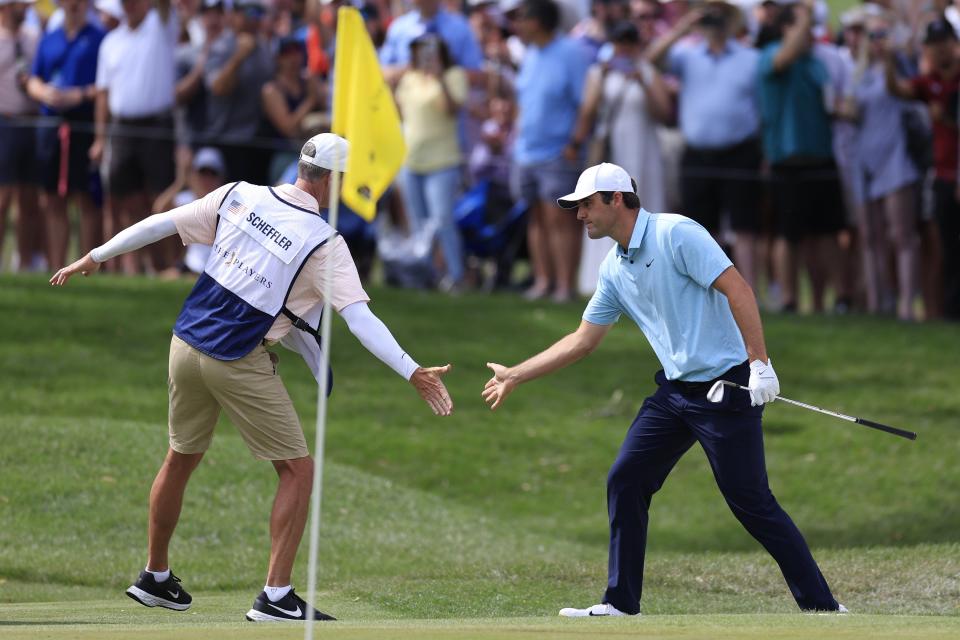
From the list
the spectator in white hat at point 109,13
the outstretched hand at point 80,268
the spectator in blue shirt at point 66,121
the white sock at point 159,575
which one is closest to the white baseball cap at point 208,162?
the spectator in blue shirt at point 66,121

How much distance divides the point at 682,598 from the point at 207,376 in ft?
10.3

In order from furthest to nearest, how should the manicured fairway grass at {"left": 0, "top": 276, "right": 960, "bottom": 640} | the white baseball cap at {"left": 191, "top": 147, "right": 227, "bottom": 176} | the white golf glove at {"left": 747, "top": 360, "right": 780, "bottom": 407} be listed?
1. the white baseball cap at {"left": 191, "top": 147, "right": 227, "bottom": 176}
2. the manicured fairway grass at {"left": 0, "top": 276, "right": 960, "bottom": 640}
3. the white golf glove at {"left": 747, "top": 360, "right": 780, "bottom": 407}

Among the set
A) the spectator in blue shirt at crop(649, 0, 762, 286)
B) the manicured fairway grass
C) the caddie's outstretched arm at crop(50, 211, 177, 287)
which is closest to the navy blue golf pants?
the manicured fairway grass

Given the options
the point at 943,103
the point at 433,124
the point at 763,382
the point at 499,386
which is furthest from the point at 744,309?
the point at 433,124

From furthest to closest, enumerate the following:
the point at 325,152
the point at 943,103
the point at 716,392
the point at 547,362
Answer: the point at 943,103
the point at 547,362
the point at 325,152
the point at 716,392

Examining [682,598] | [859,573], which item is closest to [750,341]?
[682,598]

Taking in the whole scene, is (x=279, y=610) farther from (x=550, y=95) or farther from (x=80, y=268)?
(x=550, y=95)

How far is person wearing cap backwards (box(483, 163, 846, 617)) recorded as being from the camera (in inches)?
335

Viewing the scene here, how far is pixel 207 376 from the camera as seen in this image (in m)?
8.83

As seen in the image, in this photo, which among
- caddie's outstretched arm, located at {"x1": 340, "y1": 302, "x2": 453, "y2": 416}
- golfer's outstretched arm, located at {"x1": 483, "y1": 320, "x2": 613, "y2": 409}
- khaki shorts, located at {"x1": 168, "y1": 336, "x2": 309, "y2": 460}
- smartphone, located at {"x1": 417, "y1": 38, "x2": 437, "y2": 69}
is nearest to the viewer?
caddie's outstretched arm, located at {"x1": 340, "y1": 302, "x2": 453, "y2": 416}

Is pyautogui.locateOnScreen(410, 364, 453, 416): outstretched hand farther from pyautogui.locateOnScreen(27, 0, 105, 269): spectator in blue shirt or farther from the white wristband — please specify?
pyautogui.locateOnScreen(27, 0, 105, 269): spectator in blue shirt

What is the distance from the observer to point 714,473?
866 centimetres

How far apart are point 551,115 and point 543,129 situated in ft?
0.54

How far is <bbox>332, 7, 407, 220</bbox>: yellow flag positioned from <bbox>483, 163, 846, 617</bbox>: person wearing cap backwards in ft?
3.35
